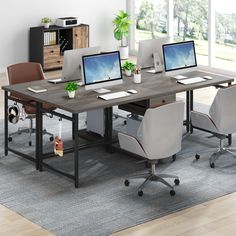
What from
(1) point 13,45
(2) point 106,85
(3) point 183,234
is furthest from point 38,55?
(3) point 183,234

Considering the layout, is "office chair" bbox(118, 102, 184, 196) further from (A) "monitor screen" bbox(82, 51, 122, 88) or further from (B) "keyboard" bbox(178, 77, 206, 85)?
(B) "keyboard" bbox(178, 77, 206, 85)

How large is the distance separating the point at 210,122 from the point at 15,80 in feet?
8.64

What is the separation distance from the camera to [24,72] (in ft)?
31.8

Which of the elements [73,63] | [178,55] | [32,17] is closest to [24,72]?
[73,63]

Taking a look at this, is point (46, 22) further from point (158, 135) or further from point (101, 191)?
point (158, 135)

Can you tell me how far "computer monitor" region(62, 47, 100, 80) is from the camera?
9023 mm

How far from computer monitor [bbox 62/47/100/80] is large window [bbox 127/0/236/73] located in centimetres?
439

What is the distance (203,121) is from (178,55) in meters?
1.24

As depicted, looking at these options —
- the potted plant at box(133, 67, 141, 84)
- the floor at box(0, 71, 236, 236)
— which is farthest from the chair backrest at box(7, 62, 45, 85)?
the floor at box(0, 71, 236, 236)

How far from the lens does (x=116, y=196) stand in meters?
7.69

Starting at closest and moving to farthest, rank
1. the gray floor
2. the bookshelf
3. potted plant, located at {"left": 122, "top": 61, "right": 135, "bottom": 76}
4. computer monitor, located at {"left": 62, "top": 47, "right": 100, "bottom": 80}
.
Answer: the gray floor < computer monitor, located at {"left": 62, "top": 47, "right": 100, "bottom": 80} < potted plant, located at {"left": 122, "top": 61, "right": 135, "bottom": 76} < the bookshelf

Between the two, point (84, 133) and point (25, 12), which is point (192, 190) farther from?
point (25, 12)

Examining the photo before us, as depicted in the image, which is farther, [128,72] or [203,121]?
[128,72]

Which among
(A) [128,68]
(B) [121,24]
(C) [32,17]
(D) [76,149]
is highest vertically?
(C) [32,17]
